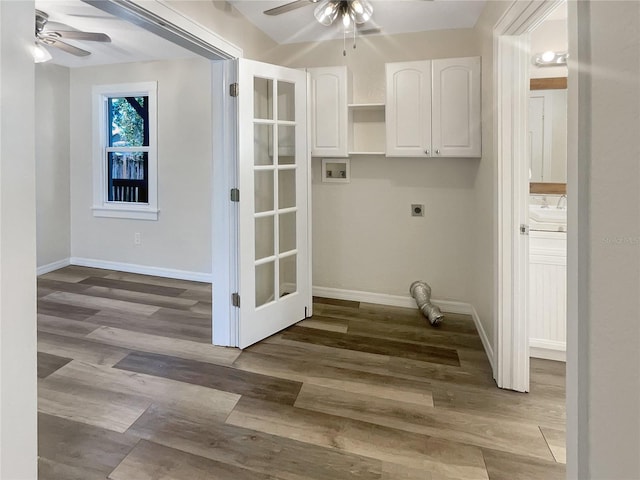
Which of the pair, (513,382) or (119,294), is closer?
(513,382)

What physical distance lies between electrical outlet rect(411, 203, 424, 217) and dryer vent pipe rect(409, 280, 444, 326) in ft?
2.09

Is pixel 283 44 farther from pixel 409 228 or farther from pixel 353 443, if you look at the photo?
pixel 353 443

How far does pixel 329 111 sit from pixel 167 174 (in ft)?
7.54

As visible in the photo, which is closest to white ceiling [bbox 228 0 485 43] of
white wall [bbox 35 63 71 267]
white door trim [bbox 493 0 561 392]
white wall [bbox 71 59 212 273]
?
white door trim [bbox 493 0 561 392]

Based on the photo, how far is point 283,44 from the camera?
3.62 m

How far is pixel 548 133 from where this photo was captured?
287cm

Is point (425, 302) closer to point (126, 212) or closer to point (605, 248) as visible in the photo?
point (605, 248)

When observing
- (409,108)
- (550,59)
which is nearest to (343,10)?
(409,108)

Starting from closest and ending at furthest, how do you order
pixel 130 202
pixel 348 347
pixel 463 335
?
1. pixel 348 347
2. pixel 463 335
3. pixel 130 202

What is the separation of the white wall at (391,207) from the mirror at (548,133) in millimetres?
504

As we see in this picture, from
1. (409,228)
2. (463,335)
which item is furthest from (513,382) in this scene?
(409,228)

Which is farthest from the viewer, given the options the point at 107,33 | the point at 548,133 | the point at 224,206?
the point at 107,33

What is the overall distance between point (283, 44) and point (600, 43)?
3.33 metres

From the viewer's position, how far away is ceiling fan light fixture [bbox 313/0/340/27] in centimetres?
252
